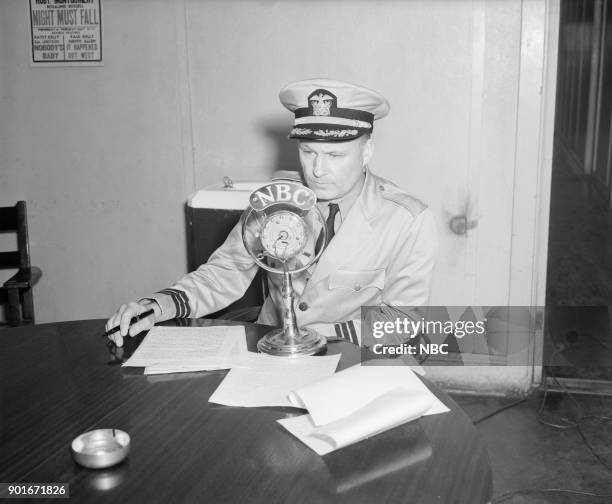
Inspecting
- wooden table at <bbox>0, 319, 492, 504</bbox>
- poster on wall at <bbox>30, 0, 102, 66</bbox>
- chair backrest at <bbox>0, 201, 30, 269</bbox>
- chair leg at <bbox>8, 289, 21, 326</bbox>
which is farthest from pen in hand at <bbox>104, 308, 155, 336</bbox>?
poster on wall at <bbox>30, 0, 102, 66</bbox>

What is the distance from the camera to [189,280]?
2.08 meters

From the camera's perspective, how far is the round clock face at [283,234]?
5.32ft

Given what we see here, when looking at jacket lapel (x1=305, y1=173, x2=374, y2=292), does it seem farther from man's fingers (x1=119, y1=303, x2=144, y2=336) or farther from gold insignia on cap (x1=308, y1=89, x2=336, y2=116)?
man's fingers (x1=119, y1=303, x2=144, y2=336)

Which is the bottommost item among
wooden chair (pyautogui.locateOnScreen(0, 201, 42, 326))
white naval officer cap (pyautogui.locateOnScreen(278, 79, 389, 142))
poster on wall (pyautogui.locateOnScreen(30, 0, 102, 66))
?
wooden chair (pyautogui.locateOnScreen(0, 201, 42, 326))

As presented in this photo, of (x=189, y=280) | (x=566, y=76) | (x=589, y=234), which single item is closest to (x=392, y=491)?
(x=189, y=280)

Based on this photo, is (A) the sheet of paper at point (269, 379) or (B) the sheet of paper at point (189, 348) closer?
(A) the sheet of paper at point (269, 379)

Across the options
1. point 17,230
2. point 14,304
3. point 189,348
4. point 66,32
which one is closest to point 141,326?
point 189,348

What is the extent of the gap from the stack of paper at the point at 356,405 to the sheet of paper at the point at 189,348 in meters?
0.31

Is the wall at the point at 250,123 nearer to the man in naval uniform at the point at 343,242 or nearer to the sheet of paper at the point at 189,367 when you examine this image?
the man in naval uniform at the point at 343,242

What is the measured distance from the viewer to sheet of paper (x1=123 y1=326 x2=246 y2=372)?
1.55 metres

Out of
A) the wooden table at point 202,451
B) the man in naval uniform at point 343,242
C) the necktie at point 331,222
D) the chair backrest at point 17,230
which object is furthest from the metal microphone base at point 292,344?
the chair backrest at point 17,230

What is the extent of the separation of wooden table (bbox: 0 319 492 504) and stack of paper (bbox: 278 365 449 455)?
0.07 ft

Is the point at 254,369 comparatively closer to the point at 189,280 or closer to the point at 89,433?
the point at 89,433

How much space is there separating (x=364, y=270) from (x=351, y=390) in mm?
812
